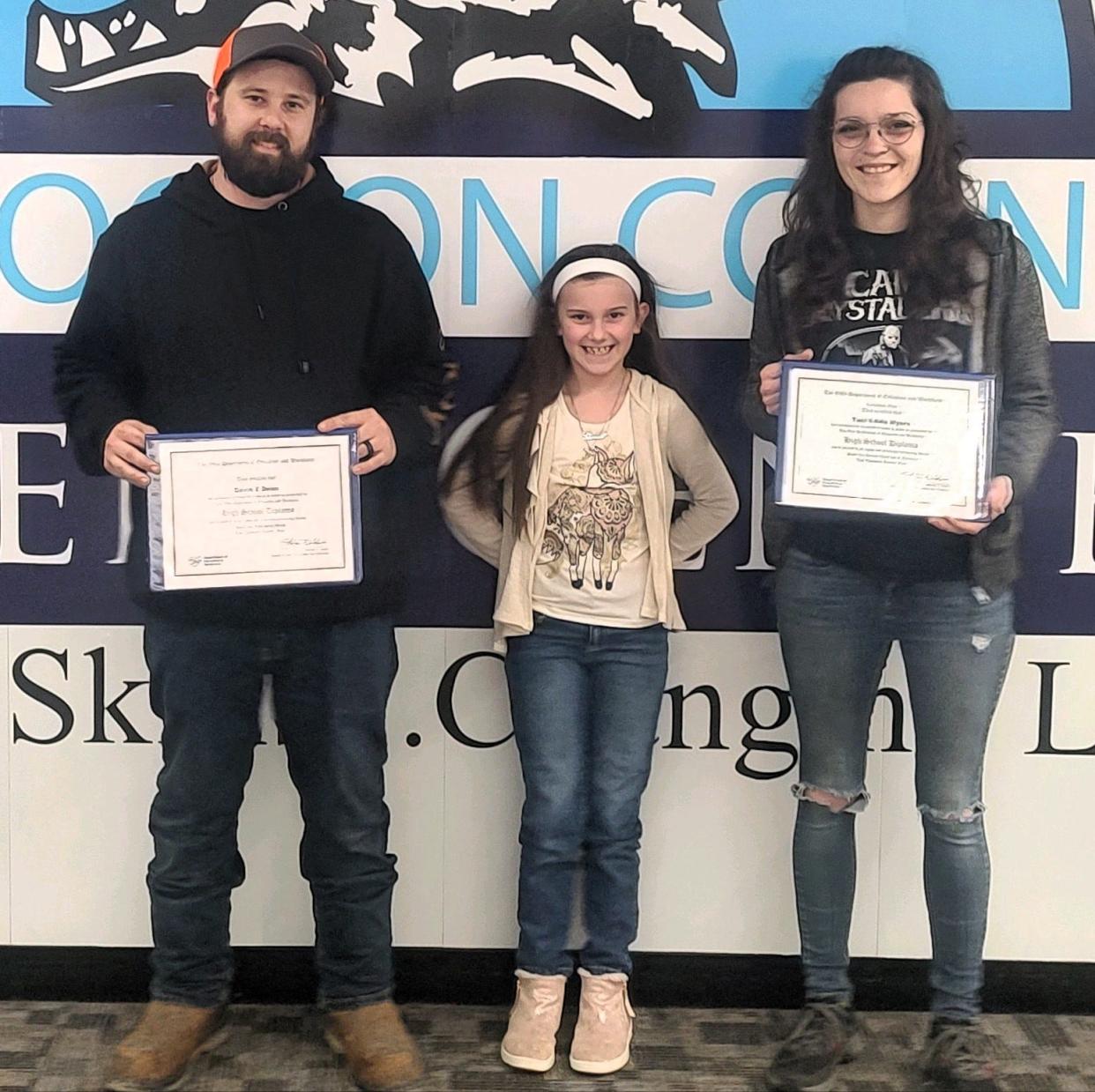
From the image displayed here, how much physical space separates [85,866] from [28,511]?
77 cm

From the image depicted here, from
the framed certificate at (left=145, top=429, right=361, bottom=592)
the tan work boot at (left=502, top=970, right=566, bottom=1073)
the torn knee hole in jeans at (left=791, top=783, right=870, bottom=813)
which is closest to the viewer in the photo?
the framed certificate at (left=145, top=429, right=361, bottom=592)

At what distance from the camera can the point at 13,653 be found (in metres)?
2.60

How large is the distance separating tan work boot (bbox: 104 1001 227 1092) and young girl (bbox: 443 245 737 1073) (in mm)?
592

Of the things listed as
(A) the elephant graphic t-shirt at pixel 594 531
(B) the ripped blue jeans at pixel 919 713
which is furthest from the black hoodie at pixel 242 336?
(B) the ripped blue jeans at pixel 919 713

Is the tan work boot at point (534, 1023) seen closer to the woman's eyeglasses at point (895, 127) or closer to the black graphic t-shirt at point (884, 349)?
the black graphic t-shirt at point (884, 349)

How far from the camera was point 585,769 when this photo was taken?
234 centimetres

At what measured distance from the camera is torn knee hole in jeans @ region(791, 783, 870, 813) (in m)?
2.26

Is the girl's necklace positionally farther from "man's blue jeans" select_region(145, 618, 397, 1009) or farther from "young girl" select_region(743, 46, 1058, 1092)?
"man's blue jeans" select_region(145, 618, 397, 1009)

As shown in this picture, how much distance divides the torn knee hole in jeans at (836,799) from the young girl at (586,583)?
31 cm

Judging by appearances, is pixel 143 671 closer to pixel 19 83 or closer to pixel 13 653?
pixel 13 653

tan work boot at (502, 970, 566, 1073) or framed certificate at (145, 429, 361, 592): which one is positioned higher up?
framed certificate at (145, 429, 361, 592)

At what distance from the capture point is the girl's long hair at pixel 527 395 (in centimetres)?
228

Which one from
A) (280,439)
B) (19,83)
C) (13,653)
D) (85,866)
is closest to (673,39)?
(280,439)

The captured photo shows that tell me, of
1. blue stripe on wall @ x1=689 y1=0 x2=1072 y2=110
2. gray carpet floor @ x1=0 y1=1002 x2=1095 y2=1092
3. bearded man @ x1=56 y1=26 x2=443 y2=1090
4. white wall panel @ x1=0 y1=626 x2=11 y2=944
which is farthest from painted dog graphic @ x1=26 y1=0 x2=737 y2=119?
gray carpet floor @ x1=0 y1=1002 x2=1095 y2=1092
